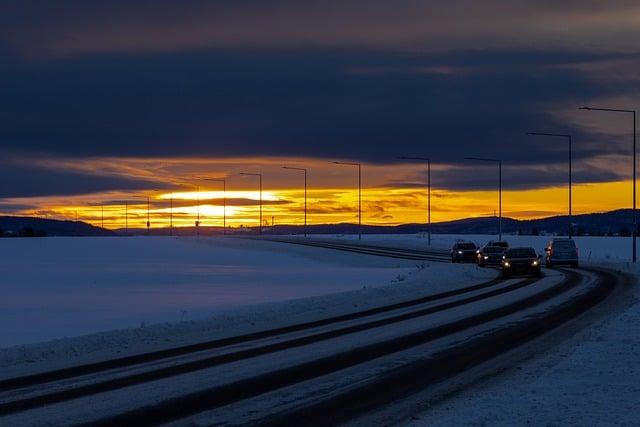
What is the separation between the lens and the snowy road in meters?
11.5

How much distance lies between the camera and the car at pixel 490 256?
64000 mm

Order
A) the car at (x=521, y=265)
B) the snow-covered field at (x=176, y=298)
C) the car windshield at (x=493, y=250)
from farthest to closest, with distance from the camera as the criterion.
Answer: the car windshield at (x=493, y=250), the car at (x=521, y=265), the snow-covered field at (x=176, y=298)

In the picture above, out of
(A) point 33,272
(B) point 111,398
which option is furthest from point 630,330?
(A) point 33,272

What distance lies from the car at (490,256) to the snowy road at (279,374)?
39.8 m

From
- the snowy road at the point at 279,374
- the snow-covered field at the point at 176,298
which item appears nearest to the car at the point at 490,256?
the snow-covered field at the point at 176,298

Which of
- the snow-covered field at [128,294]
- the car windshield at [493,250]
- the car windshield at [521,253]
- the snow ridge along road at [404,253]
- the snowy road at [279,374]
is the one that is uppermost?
the car windshield at [521,253]

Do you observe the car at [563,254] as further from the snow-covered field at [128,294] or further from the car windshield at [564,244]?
the snow-covered field at [128,294]

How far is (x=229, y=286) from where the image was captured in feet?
131

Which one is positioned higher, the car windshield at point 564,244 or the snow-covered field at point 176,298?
the car windshield at point 564,244

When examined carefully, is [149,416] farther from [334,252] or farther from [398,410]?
[334,252]

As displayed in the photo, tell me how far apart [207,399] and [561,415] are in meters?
4.37

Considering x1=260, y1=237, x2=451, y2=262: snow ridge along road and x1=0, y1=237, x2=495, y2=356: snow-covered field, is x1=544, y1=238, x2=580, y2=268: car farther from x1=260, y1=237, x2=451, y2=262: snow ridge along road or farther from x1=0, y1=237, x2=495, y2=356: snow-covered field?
x1=260, y1=237, x2=451, y2=262: snow ridge along road

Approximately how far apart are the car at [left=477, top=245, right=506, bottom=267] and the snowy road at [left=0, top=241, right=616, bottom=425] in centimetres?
3977

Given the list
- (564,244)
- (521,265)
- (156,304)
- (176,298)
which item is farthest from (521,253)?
(156,304)
